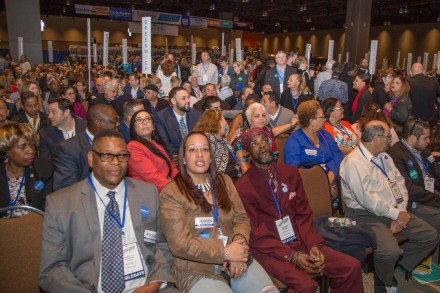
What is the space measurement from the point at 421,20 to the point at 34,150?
2602 cm

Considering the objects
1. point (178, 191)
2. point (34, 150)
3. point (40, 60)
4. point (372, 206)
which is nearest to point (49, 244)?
point (178, 191)

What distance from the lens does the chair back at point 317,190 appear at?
309 cm

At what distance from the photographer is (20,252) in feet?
6.83

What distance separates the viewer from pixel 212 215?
2402 millimetres

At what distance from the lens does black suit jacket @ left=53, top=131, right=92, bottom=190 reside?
2977 millimetres

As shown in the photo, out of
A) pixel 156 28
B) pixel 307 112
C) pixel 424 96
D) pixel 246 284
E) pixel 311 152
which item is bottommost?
pixel 246 284

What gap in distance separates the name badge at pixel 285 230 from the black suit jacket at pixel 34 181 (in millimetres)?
1869

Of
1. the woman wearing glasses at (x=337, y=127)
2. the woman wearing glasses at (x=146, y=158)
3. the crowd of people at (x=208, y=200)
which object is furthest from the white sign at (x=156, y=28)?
the woman wearing glasses at (x=146, y=158)

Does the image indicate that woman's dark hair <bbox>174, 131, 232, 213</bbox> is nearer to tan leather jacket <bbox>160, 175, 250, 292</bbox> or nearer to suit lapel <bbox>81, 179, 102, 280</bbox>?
tan leather jacket <bbox>160, 175, 250, 292</bbox>

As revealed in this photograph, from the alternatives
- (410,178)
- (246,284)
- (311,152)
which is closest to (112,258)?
(246,284)

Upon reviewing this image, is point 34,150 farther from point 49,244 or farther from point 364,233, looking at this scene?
point 364,233

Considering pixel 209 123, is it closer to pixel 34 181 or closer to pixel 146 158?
pixel 146 158

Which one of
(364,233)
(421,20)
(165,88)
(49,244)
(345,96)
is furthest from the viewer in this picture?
(421,20)

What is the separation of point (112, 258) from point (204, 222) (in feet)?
1.98
